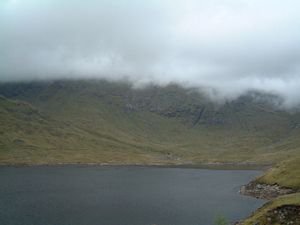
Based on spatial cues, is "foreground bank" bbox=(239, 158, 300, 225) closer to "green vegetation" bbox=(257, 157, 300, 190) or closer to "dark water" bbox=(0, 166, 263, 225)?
"green vegetation" bbox=(257, 157, 300, 190)

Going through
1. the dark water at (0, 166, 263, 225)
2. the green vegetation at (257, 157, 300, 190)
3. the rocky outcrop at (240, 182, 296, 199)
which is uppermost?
the green vegetation at (257, 157, 300, 190)

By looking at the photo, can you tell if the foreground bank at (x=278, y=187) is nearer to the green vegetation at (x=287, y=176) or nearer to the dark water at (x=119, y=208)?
the green vegetation at (x=287, y=176)

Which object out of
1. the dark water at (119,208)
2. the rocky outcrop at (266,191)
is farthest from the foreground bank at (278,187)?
the dark water at (119,208)

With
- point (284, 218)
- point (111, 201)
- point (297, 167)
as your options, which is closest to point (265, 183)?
point (297, 167)

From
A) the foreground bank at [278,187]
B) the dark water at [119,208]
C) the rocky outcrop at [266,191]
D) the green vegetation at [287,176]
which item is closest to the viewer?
the foreground bank at [278,187]

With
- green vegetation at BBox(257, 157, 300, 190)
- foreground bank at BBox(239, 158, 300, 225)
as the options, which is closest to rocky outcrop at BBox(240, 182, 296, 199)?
foreground bank at BBox(239, 158, 300, 225)

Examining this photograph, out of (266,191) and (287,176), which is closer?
(287,176)

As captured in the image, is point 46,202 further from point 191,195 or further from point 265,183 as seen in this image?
point 265,183

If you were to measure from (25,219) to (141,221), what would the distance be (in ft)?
127

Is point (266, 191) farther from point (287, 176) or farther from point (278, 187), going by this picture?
point (287, 176)

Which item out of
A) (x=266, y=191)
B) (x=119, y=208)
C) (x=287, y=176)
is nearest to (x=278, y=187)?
(x=266, y=191)

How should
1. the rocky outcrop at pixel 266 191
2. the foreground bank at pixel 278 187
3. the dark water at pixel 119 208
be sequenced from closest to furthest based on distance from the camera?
1. the foreground bank at pixel 278 187
2. the dark water at pixel 119 208
3. the rocky outcrop at pixel 266 191

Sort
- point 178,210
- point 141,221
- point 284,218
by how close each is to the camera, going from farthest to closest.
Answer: point 178,210 < point 141,221 < point 284,218

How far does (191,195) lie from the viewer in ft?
639
